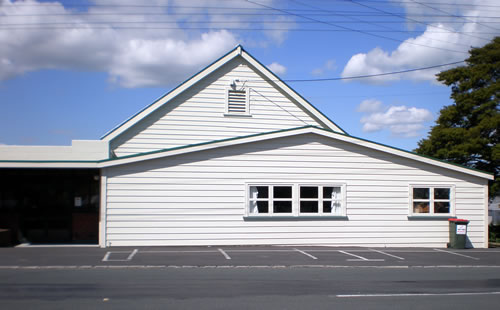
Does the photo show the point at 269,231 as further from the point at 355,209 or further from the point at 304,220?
the point at 355,209

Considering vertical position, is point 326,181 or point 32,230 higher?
point 326,181

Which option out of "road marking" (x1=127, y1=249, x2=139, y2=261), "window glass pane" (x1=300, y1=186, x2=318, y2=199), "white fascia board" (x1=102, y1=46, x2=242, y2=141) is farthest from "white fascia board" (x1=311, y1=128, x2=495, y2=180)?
"road marking" (x1=127, y1=249, x2=139, y2=261)

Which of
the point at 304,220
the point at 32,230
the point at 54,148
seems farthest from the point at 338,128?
the point at 32,230

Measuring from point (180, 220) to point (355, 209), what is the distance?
6454 mm

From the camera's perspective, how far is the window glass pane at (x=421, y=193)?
58.9ft

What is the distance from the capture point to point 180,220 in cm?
1620

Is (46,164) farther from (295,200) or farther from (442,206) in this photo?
(442,206)

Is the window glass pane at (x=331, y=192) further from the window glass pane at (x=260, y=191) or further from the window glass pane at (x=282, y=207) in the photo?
the window glass pane at (x=260, y=191)

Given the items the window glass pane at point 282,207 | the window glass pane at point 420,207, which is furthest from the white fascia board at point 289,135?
the window glass pane at point 282,207

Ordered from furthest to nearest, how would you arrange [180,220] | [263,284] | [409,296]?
[180,220], [263,284], [409,296]

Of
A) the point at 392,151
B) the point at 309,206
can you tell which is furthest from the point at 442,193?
the point at 309,206

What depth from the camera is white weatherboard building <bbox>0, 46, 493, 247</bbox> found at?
15883mm

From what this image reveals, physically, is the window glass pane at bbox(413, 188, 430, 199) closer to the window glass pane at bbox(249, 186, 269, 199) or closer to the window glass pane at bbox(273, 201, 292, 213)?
the window glass pane at bbox(273, 201, 292, 213)

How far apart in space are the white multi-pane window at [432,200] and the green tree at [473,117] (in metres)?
8.55
